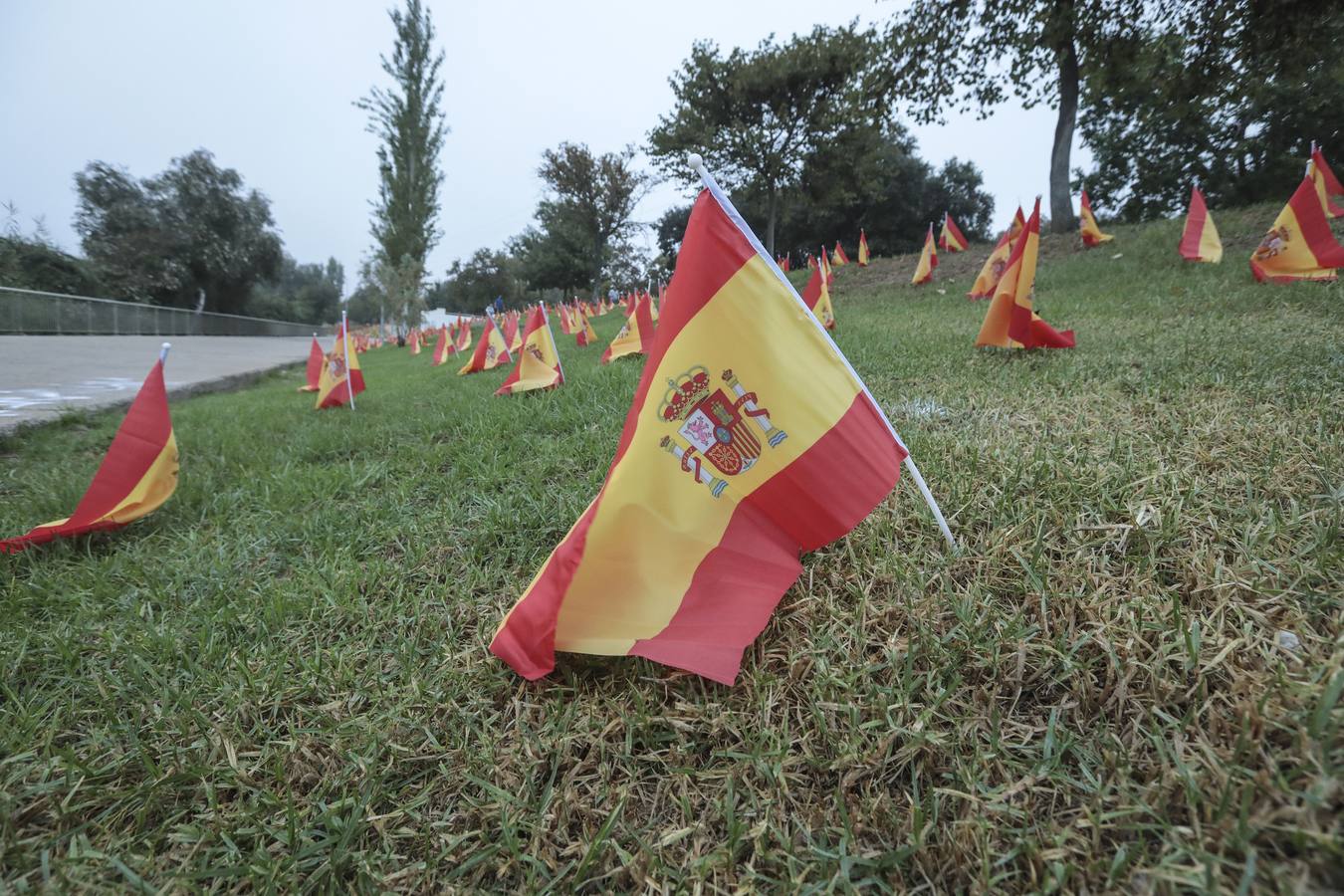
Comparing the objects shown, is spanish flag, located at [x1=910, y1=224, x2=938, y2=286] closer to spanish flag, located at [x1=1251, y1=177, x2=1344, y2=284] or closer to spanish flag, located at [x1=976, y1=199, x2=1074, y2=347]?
spanish flag, located at [x1=1251, y1=177, x2=1344, y2=284]

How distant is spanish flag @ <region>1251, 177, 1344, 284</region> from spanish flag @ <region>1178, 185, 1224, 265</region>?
1659 mm

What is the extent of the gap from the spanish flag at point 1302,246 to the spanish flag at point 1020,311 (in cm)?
375

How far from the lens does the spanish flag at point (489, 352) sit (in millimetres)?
8008

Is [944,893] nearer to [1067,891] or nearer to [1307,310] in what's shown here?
[1067,891]

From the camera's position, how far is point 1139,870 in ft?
2.71

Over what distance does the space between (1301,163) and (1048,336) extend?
81.0 ft

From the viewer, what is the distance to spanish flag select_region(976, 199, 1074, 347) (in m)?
3.66

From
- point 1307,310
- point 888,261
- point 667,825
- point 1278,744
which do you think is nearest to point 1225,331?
point 1307,310

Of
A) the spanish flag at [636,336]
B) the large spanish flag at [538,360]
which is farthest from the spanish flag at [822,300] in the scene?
the large spanish flag at [538,360]

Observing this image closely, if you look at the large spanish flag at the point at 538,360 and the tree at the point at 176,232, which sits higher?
the tree at the point at 176,232

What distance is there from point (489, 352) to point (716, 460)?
7.57 meters

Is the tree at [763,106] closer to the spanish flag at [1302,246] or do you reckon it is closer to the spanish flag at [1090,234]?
the spanish flag at [1090,234]

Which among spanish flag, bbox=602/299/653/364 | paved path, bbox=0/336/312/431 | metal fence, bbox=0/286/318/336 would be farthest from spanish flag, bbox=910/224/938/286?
metal fence, bbox=0/286/318/336

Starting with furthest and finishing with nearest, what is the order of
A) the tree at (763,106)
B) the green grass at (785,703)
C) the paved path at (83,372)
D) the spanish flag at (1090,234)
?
the tree at (763,106), the spanish flag at (1090,234), the paved path at (83,372), the green grass at (785,703)
